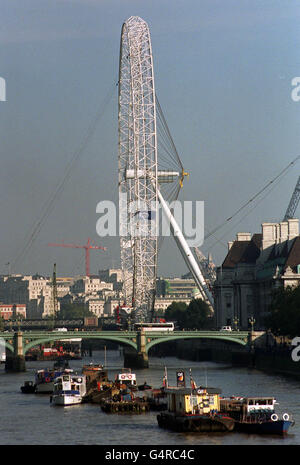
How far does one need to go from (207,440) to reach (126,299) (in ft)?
269

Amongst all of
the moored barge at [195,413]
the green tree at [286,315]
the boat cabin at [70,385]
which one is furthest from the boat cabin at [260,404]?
the green tree at [286,315]

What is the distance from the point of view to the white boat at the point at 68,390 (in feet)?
230

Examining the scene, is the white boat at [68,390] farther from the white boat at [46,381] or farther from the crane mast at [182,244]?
the crane mast at [182,244]

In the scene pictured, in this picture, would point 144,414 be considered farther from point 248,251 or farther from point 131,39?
point 248,251

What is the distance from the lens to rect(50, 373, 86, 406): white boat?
70.1 metres

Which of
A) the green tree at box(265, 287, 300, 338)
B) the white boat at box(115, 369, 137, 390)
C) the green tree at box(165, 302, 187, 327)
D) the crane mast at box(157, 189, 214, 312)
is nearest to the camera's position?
the white boat at box(115, 369, 137, 390)

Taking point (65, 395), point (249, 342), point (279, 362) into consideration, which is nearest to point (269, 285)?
point (249, 342)

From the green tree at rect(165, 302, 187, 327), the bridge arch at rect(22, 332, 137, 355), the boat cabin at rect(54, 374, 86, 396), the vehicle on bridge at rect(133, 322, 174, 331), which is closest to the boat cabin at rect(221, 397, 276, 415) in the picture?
the boat cabin at rect(54, 374, 86, 396)

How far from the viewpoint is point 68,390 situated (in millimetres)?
71250

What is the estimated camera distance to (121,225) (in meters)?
128

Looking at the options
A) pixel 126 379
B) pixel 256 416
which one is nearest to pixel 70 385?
pixel 126 379

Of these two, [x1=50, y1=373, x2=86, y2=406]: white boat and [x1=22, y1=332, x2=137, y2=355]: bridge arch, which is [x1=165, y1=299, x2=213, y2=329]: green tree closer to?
[x1=22, y1=332, x2=137, y2=355]: bridge arch
